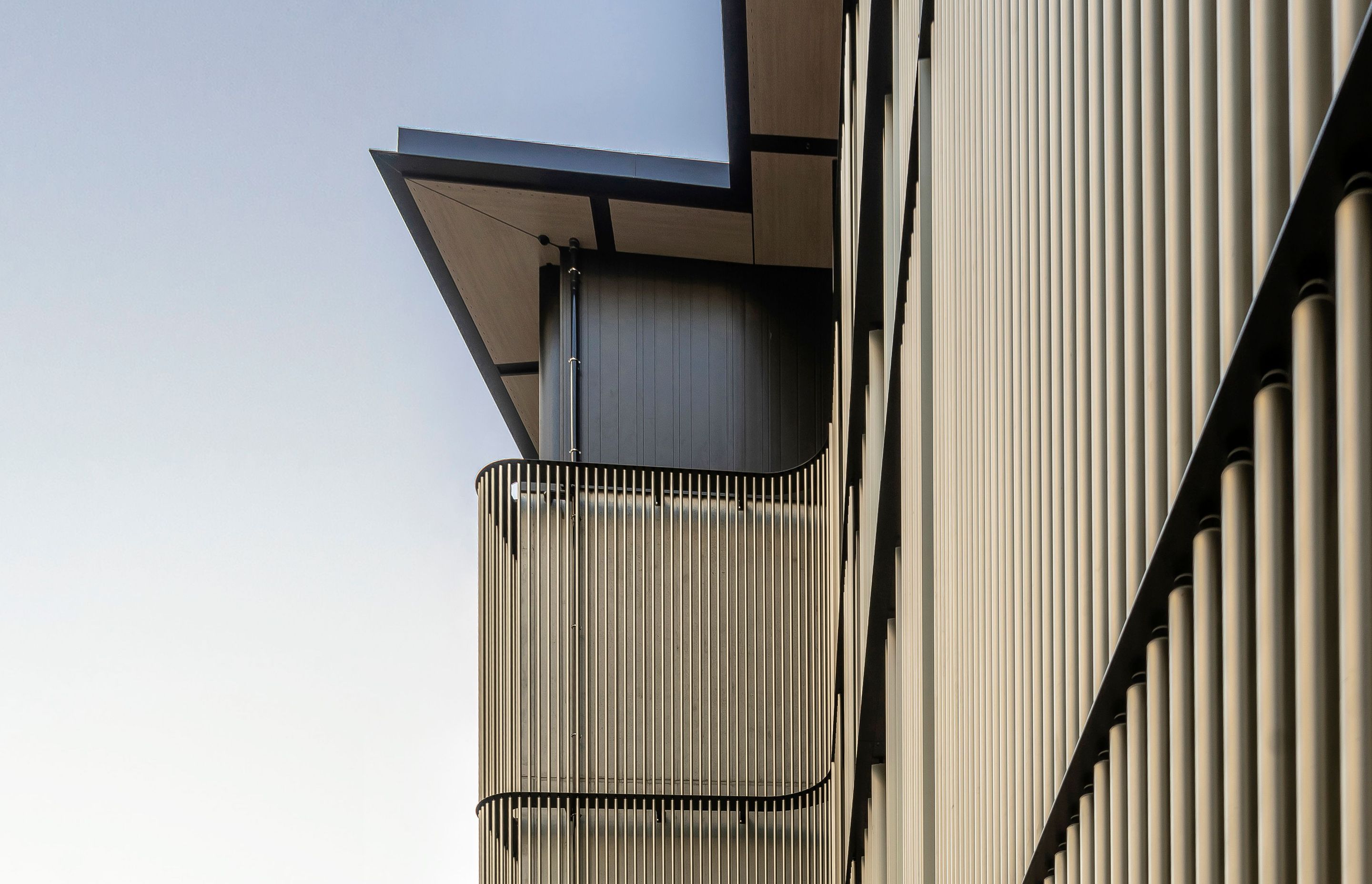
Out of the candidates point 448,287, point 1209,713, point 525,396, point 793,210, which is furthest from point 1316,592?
point 525,396

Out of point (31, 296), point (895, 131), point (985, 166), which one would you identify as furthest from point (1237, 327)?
point (31, 296)

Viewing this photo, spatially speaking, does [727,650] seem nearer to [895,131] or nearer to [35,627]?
[895,131]

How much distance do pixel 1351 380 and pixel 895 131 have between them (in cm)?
334

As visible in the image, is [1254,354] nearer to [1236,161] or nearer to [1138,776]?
[1236,161]

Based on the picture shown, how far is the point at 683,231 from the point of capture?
1034 centimetres

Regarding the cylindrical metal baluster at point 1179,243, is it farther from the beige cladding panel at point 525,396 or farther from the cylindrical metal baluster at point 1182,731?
the beige cladding panel at point 525,396

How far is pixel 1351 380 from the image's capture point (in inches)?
50.1

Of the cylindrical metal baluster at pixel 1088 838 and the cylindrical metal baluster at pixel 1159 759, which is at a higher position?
the cylindrical metal baluster at pixel 1159 759

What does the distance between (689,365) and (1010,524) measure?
7890 mm

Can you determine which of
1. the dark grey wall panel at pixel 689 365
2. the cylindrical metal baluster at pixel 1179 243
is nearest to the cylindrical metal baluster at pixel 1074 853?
the cylindrical metal baluster at pixel 1179 243

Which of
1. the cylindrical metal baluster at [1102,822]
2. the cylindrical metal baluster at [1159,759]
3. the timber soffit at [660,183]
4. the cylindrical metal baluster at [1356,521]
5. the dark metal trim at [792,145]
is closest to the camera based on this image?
the cylindrical metal baluster at [1356,521]

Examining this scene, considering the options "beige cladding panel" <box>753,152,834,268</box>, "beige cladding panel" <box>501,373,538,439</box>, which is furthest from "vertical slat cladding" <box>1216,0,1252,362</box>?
"beige cladding panel" <box>501,373,538,439</box>

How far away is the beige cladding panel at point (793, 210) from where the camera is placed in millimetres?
9766

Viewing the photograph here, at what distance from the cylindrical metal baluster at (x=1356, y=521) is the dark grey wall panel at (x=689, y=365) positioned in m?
8.91
